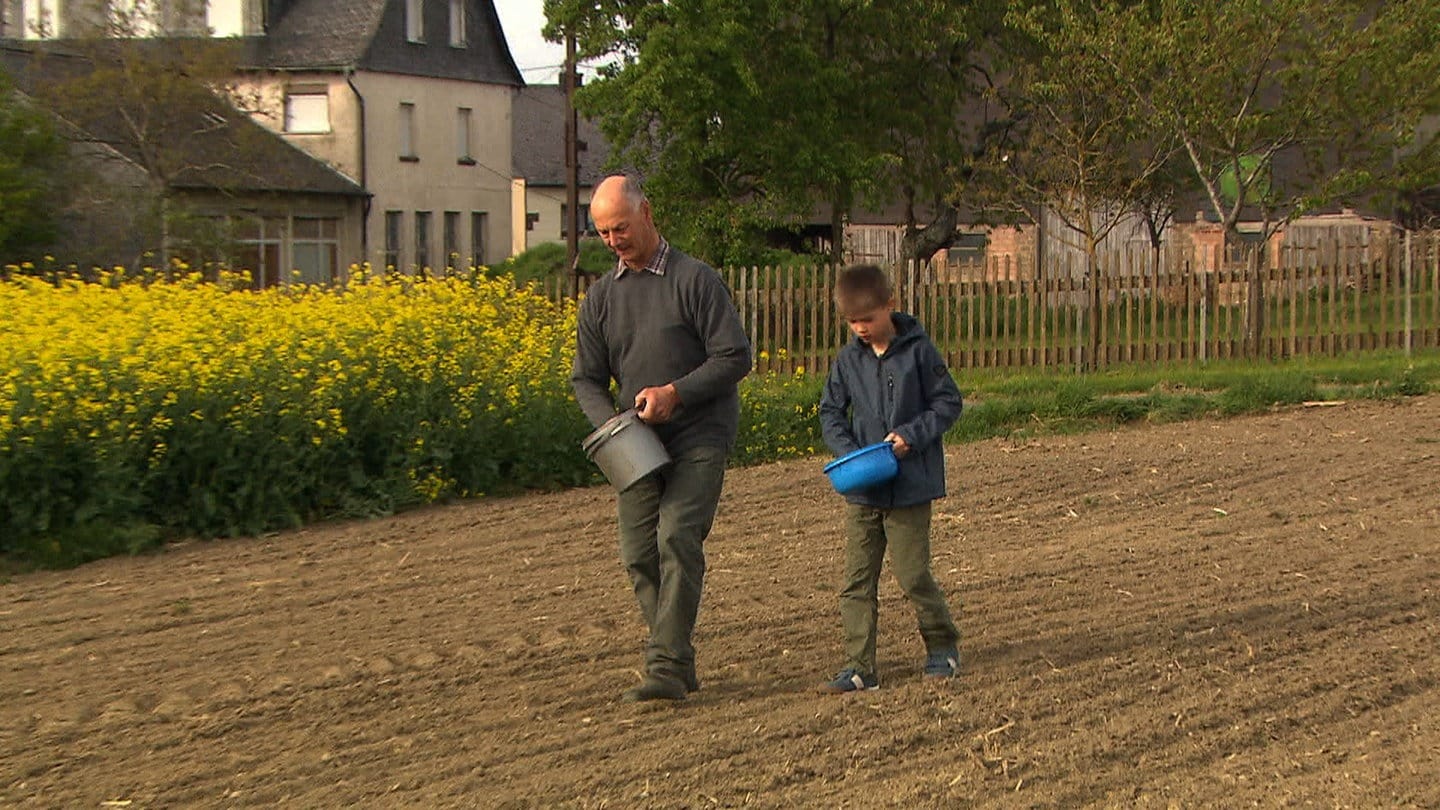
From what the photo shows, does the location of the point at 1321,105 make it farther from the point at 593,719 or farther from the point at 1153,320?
the point at 593,719

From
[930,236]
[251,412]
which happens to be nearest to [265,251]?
[930,236]

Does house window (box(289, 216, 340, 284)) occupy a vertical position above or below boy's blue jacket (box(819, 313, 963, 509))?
above

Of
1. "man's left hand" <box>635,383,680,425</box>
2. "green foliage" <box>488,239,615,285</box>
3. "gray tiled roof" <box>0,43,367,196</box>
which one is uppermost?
"gray tiled roof" <box>0,43,367,196</box>

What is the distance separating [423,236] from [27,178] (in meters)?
18.8

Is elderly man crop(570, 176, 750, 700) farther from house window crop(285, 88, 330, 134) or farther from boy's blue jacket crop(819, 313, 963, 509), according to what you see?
house window crop(285, 88, 330, 134)

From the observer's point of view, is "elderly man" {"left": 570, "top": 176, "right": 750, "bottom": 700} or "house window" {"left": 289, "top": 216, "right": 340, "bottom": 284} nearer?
"elderly man" {"left": 570, "top": 176, "right": 750, "bottom": 700}

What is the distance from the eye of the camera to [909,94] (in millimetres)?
35000

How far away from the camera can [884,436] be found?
698 centimetres

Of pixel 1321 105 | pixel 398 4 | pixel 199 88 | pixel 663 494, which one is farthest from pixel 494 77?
pixel 663 494

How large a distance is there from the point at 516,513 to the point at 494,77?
40.6m

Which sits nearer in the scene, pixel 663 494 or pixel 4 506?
pixel 663 494

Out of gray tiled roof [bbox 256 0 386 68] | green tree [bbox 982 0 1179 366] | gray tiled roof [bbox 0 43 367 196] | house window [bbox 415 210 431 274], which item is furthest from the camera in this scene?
house window [bbox 415 210 431 274]

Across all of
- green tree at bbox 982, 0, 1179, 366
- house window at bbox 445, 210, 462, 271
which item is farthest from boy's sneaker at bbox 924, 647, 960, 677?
house window at bbox 445, 210, 462, 271

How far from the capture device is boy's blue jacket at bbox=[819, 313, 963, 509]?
271 inches
